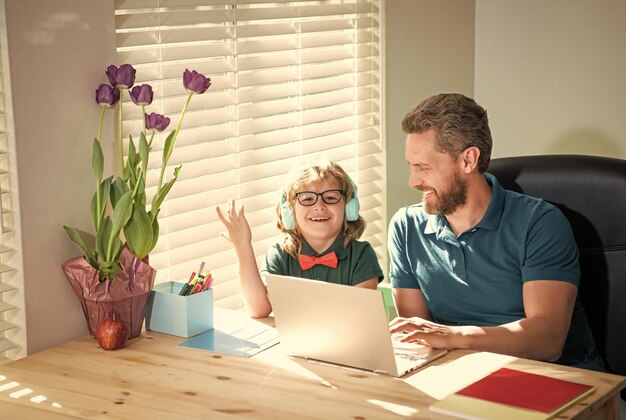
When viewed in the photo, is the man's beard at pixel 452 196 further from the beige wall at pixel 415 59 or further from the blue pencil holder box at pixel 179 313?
the beige wall at pixel 415 59

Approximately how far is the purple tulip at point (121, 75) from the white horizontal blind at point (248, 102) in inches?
8.7

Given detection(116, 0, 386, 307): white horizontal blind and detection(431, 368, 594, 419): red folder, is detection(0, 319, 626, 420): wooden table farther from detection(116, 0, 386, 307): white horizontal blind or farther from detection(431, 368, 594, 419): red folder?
detection(116, 0, 386, 307): white horizontal blind

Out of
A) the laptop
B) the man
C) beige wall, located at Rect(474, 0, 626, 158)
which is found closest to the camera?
the laptop

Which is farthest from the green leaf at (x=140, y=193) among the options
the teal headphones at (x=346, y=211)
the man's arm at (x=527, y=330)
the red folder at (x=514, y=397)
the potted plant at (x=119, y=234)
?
the red folder at (x=514, y=397)

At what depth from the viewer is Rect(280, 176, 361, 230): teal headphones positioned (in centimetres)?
273

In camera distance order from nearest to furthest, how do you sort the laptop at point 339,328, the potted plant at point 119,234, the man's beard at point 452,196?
the laptop at point 339,328 < the potted plant at point 119,234 < the man's beard at point 452,196

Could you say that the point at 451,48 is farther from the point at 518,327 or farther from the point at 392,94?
the point at 518,327

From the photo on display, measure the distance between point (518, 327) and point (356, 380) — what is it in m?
0.52

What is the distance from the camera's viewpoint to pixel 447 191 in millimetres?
2627

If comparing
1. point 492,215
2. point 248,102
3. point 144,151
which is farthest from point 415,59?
point 144,151

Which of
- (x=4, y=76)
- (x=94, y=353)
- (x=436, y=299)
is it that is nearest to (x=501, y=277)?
(x=436, y=299)

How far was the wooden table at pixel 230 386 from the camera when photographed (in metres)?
1.93

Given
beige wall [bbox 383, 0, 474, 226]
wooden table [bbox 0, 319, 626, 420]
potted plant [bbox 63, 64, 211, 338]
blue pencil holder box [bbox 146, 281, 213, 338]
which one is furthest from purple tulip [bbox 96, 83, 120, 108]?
beige wall [bbox 383, 0, 474, 226]

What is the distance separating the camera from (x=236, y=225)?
2656 mm
